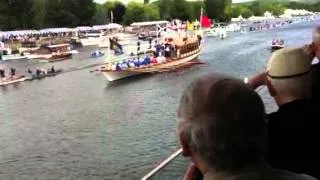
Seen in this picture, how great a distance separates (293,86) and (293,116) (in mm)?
116

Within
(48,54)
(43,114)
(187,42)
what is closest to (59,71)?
(187,42)

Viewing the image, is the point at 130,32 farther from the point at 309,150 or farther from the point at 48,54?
the point at 309,150

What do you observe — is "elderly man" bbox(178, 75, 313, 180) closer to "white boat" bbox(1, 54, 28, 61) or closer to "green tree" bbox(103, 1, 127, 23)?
"white boat" bbox(1, 54, 28, 61)

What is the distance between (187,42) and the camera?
4034 cm

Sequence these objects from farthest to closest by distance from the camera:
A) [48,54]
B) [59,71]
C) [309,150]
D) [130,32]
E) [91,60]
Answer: [130,32] < [48,54] < [91,60] < [59,71] < [309,150]

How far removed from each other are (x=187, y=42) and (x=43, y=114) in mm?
18510

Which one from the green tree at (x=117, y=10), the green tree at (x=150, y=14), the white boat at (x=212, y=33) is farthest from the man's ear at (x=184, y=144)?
the green tree at (x=150, y=14)

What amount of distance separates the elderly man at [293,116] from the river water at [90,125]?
10848 mm

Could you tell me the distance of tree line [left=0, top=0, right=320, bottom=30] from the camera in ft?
241

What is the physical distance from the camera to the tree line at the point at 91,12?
7338 cm

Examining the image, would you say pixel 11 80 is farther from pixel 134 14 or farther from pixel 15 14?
pixel 134 14

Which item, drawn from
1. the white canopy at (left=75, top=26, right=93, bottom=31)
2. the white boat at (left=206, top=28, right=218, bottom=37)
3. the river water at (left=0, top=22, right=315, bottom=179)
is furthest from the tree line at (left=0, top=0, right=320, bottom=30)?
the river water at (left=0, top=22, right=315, bottom=179)

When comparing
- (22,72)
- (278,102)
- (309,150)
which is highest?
(278,102)

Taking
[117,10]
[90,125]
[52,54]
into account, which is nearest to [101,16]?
[117,10]
